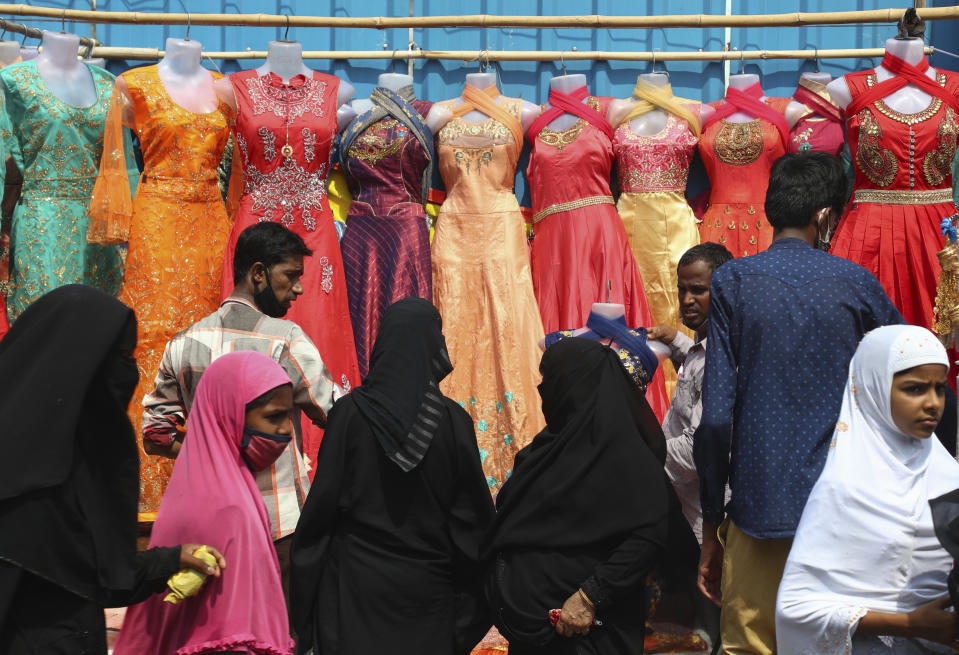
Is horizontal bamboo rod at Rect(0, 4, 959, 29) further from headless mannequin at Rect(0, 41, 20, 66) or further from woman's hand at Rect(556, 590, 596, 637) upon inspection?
woman's hand at Rect(556, 590, 596, 637)

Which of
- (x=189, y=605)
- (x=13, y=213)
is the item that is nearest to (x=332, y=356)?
(x=13, y=213)

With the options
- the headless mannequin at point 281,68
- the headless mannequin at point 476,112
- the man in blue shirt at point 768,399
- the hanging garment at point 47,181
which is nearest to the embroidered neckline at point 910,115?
the headless mannequin at point 476,112

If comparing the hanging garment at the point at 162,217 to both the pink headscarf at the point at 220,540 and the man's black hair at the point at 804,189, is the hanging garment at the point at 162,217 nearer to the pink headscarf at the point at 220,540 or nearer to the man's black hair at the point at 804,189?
the pink headscarf at the point at 220,540

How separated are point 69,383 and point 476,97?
3.10 m

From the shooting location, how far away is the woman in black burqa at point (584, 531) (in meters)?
2.70

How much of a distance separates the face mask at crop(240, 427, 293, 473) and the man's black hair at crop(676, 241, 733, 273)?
179cm

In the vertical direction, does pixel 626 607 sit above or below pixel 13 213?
below

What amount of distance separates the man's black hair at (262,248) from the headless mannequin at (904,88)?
8.34 feet

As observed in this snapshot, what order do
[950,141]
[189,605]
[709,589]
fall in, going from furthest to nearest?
[950,141] < [709,589] < [189,605]

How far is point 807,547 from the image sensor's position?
240 cm

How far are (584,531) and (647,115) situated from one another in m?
2.75

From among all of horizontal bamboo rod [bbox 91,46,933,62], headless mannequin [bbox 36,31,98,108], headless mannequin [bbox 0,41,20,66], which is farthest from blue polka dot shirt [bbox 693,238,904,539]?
headless mannequin [bbox 0,41,20,66]

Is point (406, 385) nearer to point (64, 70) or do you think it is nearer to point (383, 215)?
point (383, 215)

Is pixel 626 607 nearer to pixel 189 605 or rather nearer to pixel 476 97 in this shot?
pixel 189 605
